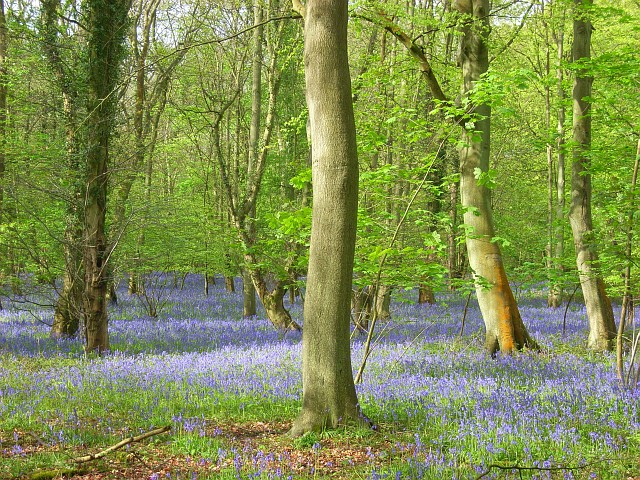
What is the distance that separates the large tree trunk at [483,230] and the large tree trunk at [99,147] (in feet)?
21.7

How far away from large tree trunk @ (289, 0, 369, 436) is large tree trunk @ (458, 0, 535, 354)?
5098 millimetres

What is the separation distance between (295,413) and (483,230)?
18.1ft

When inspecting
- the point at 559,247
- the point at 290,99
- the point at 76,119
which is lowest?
the point at 559,247

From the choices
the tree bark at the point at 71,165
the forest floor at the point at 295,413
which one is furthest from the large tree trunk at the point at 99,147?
the forest floor at the point at 295,413

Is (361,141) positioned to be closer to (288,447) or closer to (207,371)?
(207,371)

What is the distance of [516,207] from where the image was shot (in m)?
31.8

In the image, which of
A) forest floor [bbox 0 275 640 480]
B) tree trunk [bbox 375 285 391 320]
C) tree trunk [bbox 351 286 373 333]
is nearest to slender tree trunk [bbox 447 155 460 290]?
tree trunk [bbox 375 285 391 320]

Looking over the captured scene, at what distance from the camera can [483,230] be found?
10.0 metres

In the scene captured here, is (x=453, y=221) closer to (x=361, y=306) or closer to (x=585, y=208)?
(x=585, y=208)

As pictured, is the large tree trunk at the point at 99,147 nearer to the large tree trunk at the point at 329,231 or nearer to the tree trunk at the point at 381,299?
the tree trunk at the point at 381,299

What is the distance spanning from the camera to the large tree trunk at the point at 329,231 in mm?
5055

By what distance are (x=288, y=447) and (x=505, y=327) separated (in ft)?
20.4

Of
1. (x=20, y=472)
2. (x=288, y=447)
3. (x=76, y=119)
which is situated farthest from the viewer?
(x=76, y=119)

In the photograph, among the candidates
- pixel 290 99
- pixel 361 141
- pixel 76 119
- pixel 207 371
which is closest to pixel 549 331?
pixel 361 141
